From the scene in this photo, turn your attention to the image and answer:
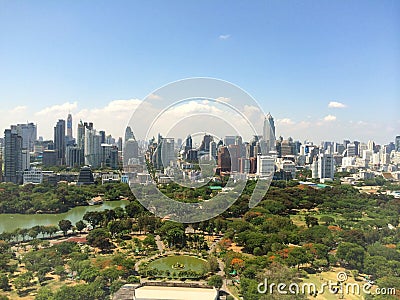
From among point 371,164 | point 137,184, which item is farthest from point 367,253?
point 371,164

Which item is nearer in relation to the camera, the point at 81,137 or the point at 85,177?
the point at 85,177

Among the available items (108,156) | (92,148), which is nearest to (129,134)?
(108,156)

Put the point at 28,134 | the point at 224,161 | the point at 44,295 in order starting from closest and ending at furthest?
the point at 44,295, the point at 224,161, the point at 28,134

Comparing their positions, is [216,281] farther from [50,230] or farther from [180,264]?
[50,230]

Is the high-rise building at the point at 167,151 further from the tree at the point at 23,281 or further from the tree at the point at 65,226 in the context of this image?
the tree at the point at 65,226

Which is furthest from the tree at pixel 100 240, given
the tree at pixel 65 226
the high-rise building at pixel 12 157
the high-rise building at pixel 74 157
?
the high-rise building at pixel 74 157

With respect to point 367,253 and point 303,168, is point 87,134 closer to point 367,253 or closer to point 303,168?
point 303,168
